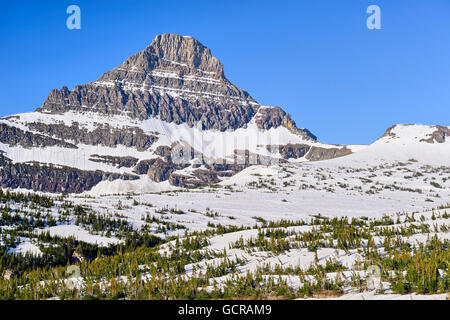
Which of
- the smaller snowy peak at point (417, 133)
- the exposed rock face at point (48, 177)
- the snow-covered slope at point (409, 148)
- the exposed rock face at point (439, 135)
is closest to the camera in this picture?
the snow-covered slope at point (409, 148)

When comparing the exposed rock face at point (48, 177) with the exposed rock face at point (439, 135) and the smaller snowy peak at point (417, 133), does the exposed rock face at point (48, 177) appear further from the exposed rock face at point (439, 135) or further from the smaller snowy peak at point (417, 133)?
the exposed rock face at point (439, 135)

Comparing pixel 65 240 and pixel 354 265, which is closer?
pixel 354 265

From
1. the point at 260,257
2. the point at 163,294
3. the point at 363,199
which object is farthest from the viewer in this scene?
the point at 363,199

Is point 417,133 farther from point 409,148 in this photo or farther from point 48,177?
point 48,177

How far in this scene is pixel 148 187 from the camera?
18300cm

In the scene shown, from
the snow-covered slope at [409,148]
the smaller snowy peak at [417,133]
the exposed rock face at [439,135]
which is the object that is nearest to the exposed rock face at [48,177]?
the smaller snowy peak at [417,133]

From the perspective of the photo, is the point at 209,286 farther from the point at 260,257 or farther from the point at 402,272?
the point at 402,272

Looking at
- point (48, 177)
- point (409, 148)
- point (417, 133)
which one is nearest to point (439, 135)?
point (417, 133)

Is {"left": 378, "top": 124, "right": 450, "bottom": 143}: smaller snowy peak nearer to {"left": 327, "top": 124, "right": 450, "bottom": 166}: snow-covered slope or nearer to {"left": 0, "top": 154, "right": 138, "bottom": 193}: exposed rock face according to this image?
{"left": 327, "top": 124, "right": 450, "bottom": 166}: snow-covered slope

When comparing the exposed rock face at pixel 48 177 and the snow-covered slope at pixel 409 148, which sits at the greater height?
the snow-covered slope at pixel 409 148

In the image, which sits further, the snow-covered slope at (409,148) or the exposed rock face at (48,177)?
the exposed rock face at (48,177)
